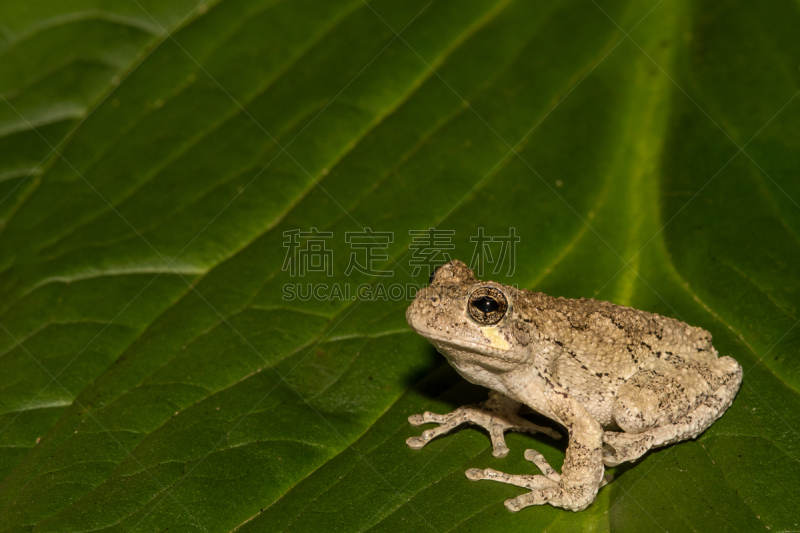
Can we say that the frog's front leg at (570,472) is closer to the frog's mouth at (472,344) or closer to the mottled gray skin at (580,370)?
the mottled gray skin at (580,370)

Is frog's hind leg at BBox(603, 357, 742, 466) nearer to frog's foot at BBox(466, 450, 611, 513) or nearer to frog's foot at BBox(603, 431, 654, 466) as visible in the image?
frog's foot at BBox(603, 431, 654, 466)

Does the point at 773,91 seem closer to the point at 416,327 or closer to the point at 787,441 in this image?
the point at 787,441

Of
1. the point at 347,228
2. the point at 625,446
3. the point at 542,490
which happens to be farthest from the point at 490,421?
the point at 347,228

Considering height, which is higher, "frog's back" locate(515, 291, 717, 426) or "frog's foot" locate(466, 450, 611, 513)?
"frog's back" locate(515, 291, 717, 426)

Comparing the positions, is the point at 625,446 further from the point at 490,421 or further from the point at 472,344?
the point at 472,344

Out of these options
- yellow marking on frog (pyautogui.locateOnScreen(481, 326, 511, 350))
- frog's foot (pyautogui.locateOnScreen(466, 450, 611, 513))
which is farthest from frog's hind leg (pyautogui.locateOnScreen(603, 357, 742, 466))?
yellow marking on frog (pyautogui.locateOnScreen(481, 326, 511, 350))

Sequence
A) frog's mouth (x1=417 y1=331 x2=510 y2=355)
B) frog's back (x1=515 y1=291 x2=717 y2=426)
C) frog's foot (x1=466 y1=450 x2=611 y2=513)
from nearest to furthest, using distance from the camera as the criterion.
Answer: frog's foot (x1=466 y1=450 x2=611 y2=513), frog's mouth (x1=417 y1=331 x2=510 y2=355), frog's back (x1=515 y1=291 x2=717 y2=426)

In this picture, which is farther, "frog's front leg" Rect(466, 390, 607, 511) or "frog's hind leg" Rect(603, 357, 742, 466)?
"frog's hind leg" Rect(603, 357, 742, 466)
